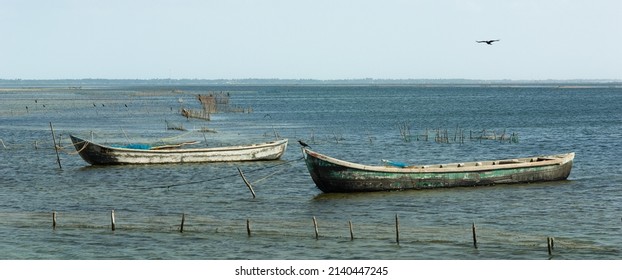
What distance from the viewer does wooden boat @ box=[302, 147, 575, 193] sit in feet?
115

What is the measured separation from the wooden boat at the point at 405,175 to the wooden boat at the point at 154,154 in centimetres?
1298

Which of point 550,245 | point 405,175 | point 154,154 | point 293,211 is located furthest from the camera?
point 154,154

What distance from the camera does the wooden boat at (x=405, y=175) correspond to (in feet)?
115

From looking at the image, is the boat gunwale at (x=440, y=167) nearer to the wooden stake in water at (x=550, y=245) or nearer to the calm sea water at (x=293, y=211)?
the calm sea water at (x=293, y=211)

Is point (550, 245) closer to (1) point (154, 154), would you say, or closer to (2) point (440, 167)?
(2) point (440, 167)

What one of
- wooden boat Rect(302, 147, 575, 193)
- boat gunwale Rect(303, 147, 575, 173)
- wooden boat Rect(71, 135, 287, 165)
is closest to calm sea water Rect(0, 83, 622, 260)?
wooden boat Rect(302, 147, 575, 193)

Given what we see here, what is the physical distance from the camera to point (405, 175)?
35438 millimetres

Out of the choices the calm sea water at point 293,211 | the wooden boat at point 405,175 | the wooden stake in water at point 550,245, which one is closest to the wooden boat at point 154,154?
the calm sea water at point 293,211

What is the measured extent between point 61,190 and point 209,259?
16.5m

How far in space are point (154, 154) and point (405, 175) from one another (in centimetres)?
1664

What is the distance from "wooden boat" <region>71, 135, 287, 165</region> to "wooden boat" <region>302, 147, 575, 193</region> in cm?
1298

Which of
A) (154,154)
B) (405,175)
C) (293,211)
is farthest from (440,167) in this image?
(154,154)

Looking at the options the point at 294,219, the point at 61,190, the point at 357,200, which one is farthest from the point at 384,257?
the point at 61,190

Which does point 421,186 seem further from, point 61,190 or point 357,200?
point 61,190
